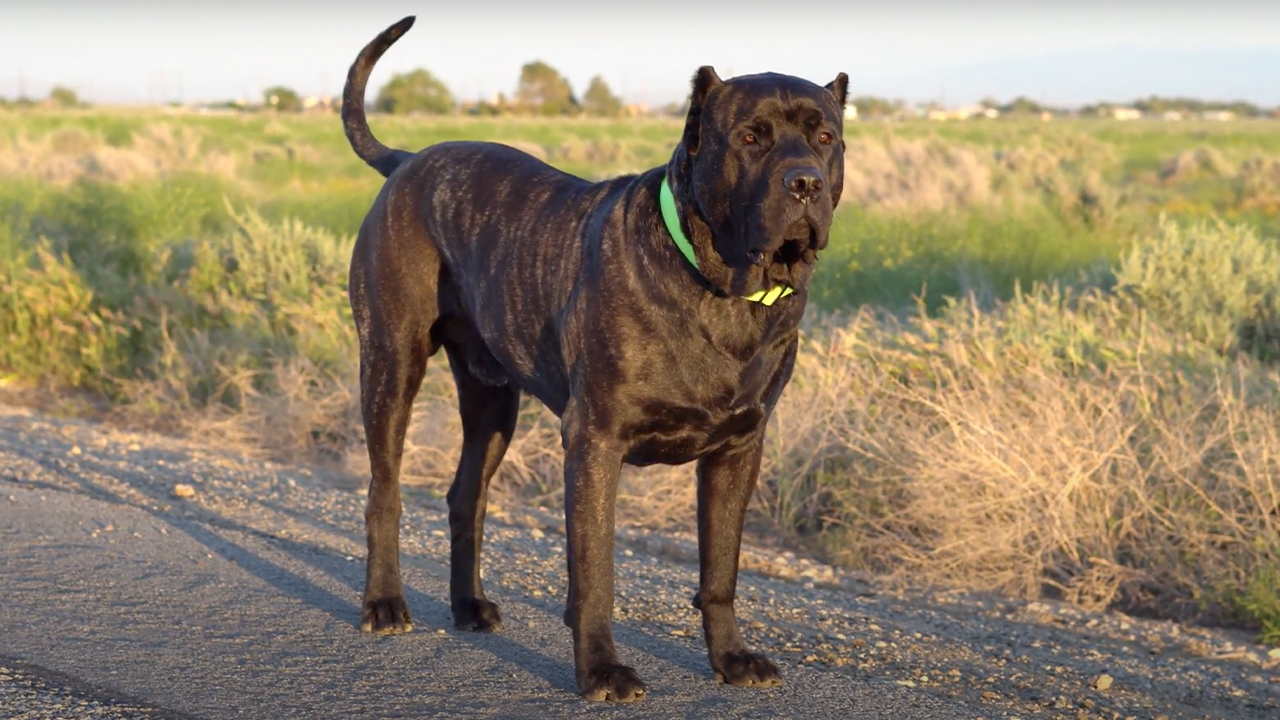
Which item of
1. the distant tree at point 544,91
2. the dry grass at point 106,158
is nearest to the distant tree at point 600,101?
the distant tree at point 544,91

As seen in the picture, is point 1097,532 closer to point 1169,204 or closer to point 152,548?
point 152,548

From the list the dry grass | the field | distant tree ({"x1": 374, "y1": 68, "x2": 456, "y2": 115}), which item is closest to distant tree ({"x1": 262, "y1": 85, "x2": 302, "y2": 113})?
distant tree ({"x1": 374, "y1": 68, "x2": 456, "y2": 115})

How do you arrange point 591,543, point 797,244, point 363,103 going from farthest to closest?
point 363,103
point 591,543
point 797,244

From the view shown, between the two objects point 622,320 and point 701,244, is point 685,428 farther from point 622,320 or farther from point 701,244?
point 701,244

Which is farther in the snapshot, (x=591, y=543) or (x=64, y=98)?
(x=64, y=98)

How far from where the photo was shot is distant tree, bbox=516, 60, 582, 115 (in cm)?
9500

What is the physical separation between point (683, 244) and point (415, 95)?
298ft

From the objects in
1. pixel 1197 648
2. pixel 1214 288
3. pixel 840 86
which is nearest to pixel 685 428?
pixel 840 86

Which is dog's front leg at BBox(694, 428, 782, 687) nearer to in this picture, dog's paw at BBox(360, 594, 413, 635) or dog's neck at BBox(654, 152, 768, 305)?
dog's neck at BBox(654, 152, 768, 305)

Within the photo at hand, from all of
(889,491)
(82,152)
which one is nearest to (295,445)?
(889,491)

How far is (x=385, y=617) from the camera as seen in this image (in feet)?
18.9

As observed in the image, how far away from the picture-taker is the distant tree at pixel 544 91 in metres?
95.0

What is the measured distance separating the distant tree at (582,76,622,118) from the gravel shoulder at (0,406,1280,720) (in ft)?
286

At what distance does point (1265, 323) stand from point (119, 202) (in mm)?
11407
